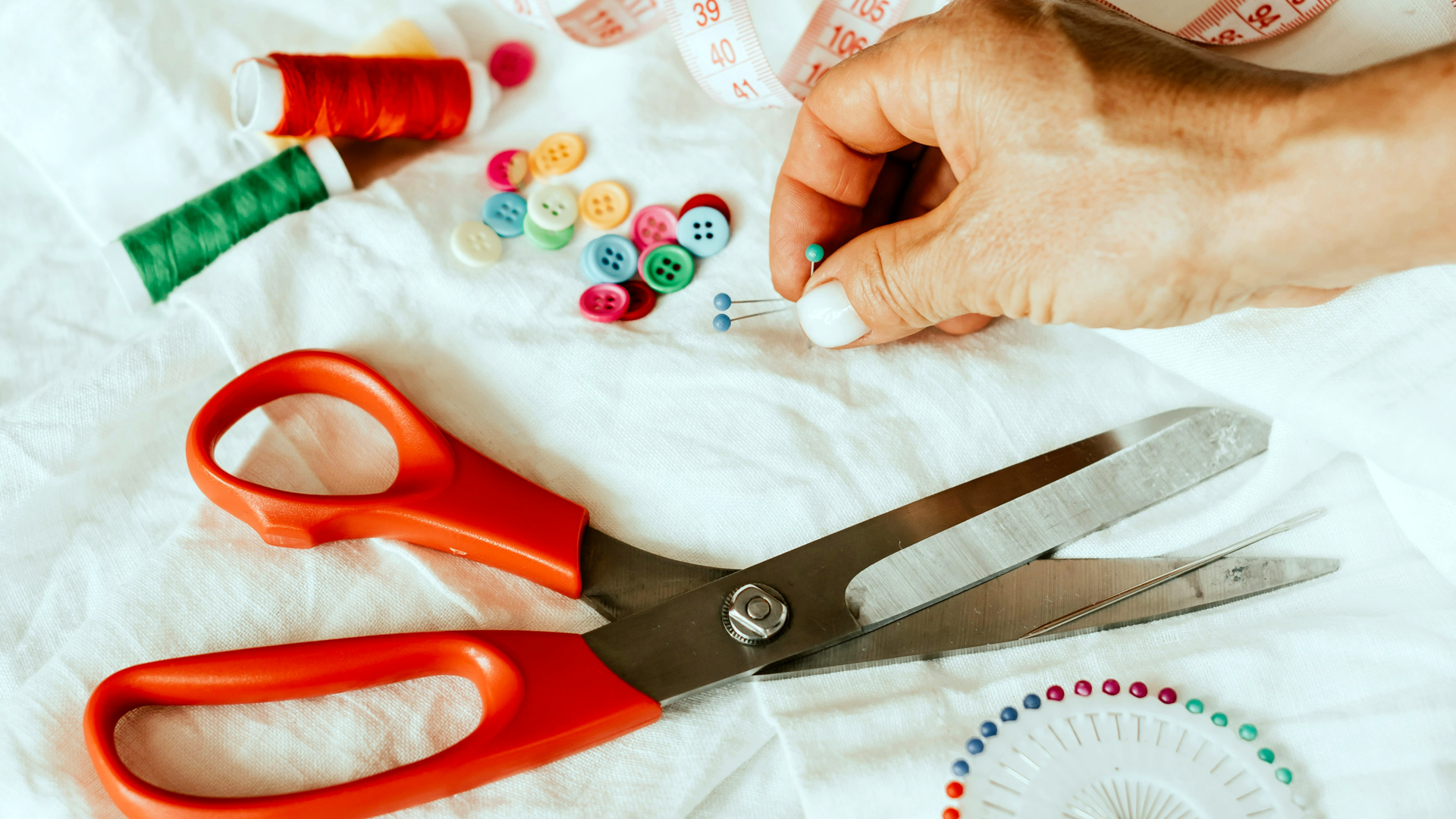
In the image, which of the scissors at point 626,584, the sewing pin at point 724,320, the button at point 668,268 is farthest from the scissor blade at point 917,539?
the button at point 668,268

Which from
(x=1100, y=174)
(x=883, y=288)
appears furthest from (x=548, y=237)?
(x=1100, y=174)

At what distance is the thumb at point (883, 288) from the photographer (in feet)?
3.29

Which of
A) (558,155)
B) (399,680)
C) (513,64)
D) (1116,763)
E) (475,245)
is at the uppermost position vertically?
(513,64)

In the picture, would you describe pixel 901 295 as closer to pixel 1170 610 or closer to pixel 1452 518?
pixel 1170 610

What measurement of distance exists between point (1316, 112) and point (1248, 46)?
510 millimetres

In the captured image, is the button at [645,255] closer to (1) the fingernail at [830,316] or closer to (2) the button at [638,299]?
(2) the button at [638,299]

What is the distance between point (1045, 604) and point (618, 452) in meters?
0.54

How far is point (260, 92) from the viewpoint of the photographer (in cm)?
134

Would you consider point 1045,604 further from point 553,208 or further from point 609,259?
point 553,208

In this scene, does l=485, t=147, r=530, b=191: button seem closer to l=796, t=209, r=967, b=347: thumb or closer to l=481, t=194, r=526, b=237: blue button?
l=481, t=194, r=526, b=237: blue button

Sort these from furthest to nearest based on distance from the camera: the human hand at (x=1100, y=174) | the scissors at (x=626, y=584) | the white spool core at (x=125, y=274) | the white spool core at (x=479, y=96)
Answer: the white spool core at (x=479, y=96)
the white spool core at (x=125, y=274)
the scissors at (x=626, y=584)
the human hand at (x=1100, y=174)

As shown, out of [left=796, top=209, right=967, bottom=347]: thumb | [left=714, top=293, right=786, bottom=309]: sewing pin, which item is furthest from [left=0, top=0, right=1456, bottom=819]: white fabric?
[left=796, top=209, right=967, bottom=347]: thumb

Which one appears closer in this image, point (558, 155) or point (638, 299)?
point (638, 299)

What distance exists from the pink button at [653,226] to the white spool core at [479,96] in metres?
0.34
